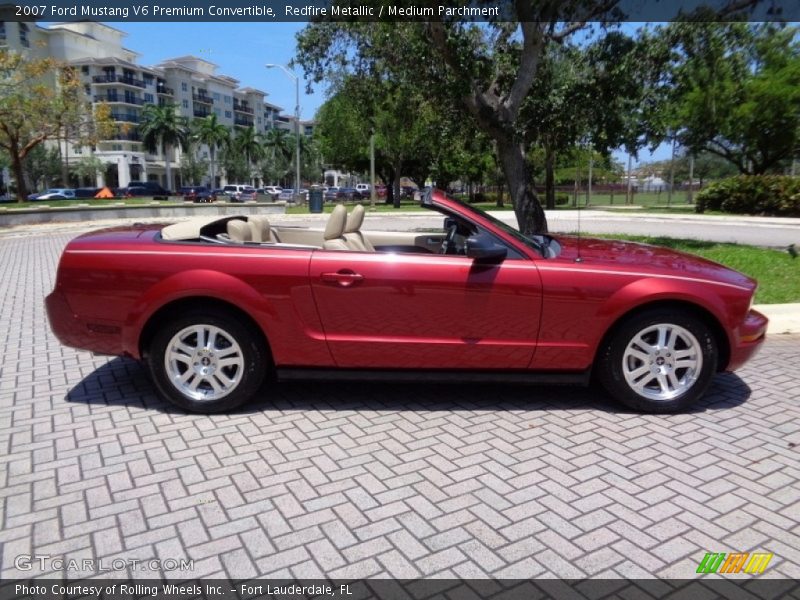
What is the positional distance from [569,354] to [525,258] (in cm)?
71

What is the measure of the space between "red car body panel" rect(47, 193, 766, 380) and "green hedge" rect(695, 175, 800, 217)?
2887 centimetres

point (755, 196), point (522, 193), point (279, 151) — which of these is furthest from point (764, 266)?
point (279, 151)

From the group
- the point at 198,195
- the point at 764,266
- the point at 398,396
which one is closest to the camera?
the point at 398,396

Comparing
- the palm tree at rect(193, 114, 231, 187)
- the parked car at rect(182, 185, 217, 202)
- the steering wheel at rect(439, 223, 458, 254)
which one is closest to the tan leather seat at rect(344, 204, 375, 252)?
the steering wheel at rect(439, 223, 458, 254)

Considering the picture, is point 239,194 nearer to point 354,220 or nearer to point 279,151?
point 279,151

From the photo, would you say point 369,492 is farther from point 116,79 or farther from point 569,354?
point 116,79

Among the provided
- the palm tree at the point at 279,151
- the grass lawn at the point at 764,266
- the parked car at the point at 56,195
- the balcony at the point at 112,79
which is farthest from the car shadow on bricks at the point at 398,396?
the palm tree at the point at 279,151

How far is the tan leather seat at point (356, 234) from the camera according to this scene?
4.86 metres

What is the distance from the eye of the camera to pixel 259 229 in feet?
16.2

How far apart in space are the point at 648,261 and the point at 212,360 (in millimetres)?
3133

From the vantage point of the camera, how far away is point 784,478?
11.3ft

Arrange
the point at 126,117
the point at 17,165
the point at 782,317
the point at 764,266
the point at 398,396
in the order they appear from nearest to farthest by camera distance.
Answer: the point at 398,396, the point at 782,317, the point at 764,266, the point at 17,165, the point at 126,117

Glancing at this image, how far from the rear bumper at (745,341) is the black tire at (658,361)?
0.41 ft

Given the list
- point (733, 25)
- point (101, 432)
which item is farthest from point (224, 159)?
point (101, 432)
